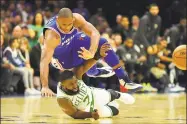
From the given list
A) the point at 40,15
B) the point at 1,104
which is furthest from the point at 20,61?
the point at 1,104

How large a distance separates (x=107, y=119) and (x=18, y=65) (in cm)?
563

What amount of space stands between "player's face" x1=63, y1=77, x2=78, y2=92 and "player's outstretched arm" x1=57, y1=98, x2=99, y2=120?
0.19m

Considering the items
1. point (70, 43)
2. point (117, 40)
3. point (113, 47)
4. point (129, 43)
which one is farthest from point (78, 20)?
point (117, 40)

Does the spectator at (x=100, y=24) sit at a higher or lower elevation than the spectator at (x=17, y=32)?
higher

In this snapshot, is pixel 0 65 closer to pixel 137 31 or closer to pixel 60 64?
pixel 137 31

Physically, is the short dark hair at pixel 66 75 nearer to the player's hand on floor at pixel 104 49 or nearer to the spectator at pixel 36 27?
the player's hand on floor at pixel 104 49

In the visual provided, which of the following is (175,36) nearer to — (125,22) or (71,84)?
(125,22)

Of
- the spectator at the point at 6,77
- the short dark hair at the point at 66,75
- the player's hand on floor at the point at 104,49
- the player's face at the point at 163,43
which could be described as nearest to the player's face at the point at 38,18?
the spectator at the point at 6,77

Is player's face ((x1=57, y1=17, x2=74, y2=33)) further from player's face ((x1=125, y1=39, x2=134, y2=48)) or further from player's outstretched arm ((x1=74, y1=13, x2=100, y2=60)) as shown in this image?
player's face ((x1=125, y1=39, x2=134, y2=48))

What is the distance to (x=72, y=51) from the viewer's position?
7.91 m

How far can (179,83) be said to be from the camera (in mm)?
15672

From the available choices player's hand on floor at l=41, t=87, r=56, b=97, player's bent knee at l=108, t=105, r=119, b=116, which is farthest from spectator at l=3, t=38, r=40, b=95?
player's hand on floor at l=41, t=87, r=56, b=97

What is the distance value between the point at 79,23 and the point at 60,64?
2.58ft

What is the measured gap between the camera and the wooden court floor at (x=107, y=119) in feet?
24.6
